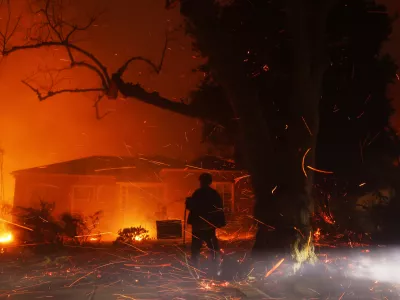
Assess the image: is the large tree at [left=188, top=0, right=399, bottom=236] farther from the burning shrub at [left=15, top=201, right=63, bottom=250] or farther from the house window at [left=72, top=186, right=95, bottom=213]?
the house window at [left=72, top=186, right=95, bottom=213]

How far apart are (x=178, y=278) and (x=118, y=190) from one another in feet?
49.9

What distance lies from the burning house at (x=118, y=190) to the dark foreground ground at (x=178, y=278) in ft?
39.1

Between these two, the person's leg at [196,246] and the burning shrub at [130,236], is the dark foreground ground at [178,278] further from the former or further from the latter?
the burning shrub at [130,236]

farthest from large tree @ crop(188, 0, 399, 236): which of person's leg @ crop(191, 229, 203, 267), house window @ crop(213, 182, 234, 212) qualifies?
house window @ crop(213, 182, 234, 212)

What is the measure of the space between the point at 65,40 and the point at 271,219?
6214 millimetres

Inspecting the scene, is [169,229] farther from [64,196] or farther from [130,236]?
[64,196]

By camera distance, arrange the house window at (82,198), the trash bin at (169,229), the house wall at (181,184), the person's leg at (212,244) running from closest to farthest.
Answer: the person's leg at (212,244)
the trash bin at (169,229)
the house window at (82,198)
the house wall at (181,184)

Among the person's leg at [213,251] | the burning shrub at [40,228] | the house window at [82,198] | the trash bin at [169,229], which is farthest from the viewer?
the house window at [82,198]

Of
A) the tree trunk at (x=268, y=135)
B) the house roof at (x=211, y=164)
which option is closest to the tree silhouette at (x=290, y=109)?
the tree trunk at (x=268, y=135)

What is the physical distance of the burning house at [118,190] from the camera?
21703mm

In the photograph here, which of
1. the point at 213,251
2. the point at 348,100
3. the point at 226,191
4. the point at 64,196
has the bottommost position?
the point at 213,251

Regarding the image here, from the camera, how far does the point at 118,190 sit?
72.5ft

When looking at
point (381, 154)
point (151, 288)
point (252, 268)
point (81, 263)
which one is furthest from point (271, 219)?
point (381, 154)

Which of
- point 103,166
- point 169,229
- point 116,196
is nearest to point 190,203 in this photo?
point 169,229
